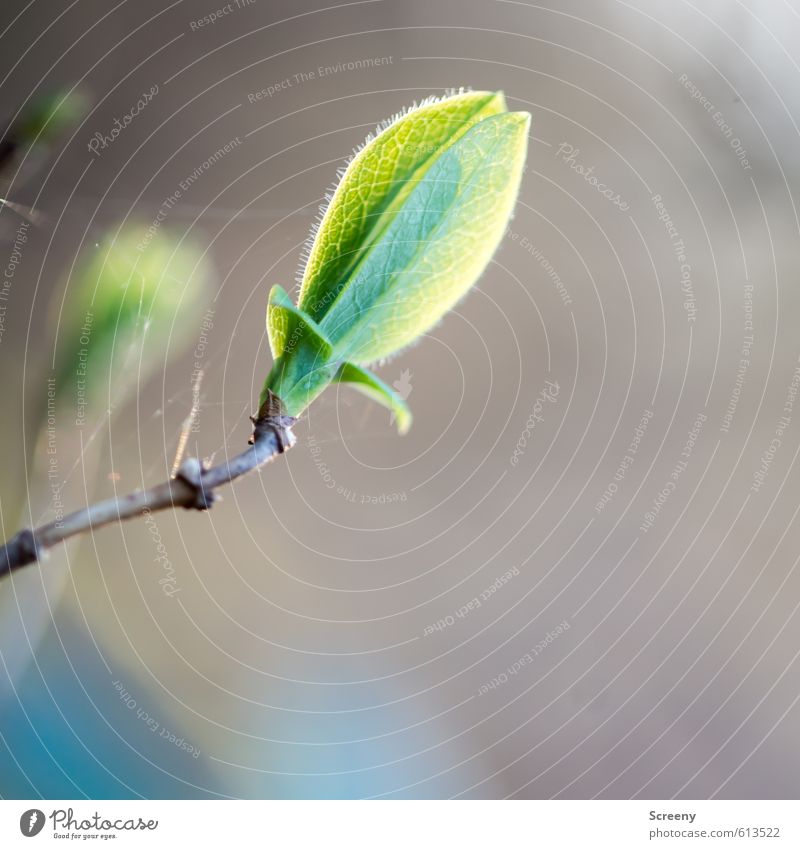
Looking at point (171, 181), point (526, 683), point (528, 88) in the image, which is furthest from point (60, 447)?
point (528, 88)

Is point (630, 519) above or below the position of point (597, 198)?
below

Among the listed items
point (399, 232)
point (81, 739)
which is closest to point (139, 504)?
point (399, 232)

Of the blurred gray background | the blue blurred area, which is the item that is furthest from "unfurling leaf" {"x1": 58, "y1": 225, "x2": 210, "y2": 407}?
the blue blurred area

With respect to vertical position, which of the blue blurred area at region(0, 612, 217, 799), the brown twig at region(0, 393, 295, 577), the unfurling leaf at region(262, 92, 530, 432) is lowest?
the blue blurred area at region(0, 612, 217, 799)

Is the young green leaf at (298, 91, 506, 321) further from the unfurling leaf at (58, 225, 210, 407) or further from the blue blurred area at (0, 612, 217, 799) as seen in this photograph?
the blue blurred area at (0, 612, 217, 799)

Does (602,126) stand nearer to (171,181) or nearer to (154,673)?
(171,181)
